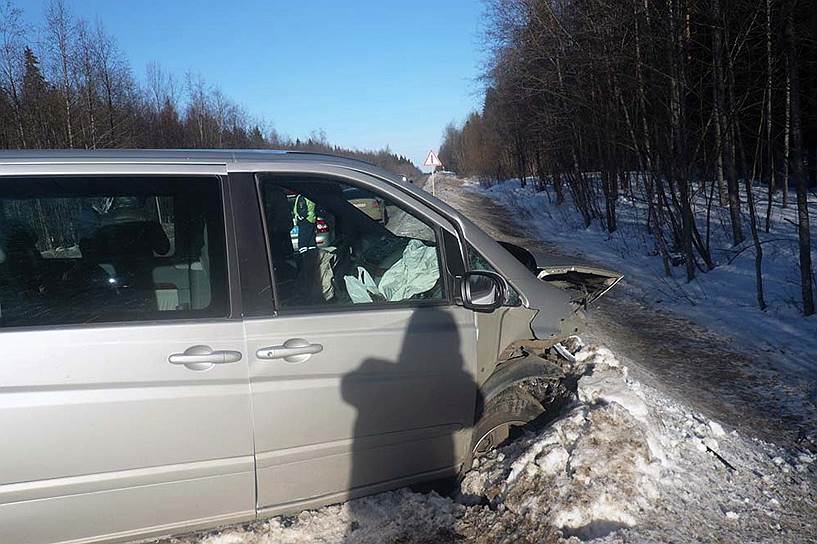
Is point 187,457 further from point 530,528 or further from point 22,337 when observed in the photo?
point 530,528

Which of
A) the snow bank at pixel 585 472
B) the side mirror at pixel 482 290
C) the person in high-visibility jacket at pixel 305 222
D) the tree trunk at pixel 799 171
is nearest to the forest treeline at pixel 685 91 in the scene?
the tree trunk at pixel 799 171

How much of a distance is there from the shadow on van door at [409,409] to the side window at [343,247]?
231 mm

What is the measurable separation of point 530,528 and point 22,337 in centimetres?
244

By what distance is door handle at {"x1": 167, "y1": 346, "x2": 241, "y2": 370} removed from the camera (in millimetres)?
2566

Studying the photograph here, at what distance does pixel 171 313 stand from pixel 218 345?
0.26 m

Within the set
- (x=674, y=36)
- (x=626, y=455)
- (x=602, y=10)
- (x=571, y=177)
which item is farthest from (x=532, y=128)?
(x=626, y=455)

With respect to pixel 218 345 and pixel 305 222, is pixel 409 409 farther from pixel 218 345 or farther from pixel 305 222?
pixel 305 222

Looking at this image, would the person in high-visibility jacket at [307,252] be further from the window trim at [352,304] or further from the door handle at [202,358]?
the door handle at [202,358]

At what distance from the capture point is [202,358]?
8.51ft

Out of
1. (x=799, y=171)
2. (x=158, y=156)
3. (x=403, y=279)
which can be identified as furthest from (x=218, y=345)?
(x=799, y=171)

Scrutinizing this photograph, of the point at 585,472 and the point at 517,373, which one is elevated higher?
the point at 517,373

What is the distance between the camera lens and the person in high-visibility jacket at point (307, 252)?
2963 mm

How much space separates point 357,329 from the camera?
113 inches

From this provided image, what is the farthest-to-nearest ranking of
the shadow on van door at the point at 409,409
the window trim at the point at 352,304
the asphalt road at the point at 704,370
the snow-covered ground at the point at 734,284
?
the snow-covered ground at the point at 734,284 → the asphalt road at the point at 704,370 → the shadow on van door at the point at 409,409 → the window trim at the point at 352,304
